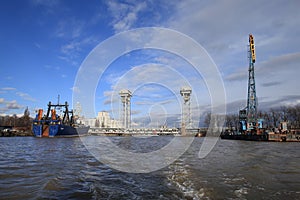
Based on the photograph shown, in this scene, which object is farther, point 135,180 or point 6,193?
point 135,180

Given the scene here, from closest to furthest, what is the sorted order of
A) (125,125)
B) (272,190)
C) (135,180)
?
(272,190) < (135,180) < (125,125)

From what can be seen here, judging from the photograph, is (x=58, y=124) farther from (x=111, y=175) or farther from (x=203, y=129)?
(x=203, y=129)

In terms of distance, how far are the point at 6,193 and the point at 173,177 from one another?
5563 millimetres

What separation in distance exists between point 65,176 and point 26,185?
1.61m

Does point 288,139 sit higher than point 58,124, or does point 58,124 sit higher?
point 58,124

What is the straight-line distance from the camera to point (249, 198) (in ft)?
20.2

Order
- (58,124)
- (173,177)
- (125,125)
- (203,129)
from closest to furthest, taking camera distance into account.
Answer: (173,177), (58,124), (203,129), (125,125)

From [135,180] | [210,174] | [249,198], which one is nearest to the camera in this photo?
[249,198]

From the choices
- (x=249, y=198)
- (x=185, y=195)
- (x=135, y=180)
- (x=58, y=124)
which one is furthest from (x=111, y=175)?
(x=58, y=124)

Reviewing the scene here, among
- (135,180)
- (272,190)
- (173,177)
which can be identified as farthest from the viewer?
(173,177)

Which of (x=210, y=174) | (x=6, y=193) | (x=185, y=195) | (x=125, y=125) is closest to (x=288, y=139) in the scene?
(x=210, y=174)

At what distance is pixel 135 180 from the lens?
27.1 ft

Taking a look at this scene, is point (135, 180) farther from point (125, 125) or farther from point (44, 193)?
point (125, 125)

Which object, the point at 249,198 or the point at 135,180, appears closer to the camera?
the point at 249,198
